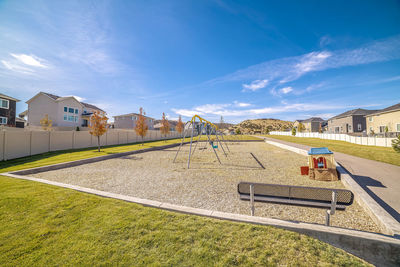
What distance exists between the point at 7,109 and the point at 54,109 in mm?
6527

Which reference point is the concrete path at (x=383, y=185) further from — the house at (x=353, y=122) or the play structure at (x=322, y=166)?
the house at (x=353, y=122)

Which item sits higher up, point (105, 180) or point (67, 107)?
point (67, 107)

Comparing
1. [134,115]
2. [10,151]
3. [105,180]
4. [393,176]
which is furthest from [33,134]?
[134,115]

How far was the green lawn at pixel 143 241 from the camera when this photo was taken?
8.41ft

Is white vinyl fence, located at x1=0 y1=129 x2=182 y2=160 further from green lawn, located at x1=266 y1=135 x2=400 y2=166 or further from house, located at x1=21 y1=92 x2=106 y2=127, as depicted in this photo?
green lawn, located at x1=266 y1=135 x2=400 y2=166

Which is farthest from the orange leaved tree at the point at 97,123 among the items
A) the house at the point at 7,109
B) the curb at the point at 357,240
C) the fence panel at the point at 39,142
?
the house at the point at 7,109

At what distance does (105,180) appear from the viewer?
7.48 metres

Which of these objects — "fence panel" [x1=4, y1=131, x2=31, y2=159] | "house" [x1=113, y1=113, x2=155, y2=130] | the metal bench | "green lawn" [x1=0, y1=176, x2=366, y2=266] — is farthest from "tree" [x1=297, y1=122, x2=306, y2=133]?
"fence panel" [x1=4, y1=131, x2=31, y2=159]

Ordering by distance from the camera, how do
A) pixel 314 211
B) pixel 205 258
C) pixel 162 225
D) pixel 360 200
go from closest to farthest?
pixel 205 258, pixel 162 225, pixel 314 211, pixel 360 200

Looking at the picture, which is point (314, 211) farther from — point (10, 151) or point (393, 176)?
point (10, 151)

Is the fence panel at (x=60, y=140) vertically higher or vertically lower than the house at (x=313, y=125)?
lower

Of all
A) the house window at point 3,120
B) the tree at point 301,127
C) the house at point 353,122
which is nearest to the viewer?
the house window at point 3,120

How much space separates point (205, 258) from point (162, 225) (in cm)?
121

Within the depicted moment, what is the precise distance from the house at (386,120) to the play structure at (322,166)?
3030 cm
